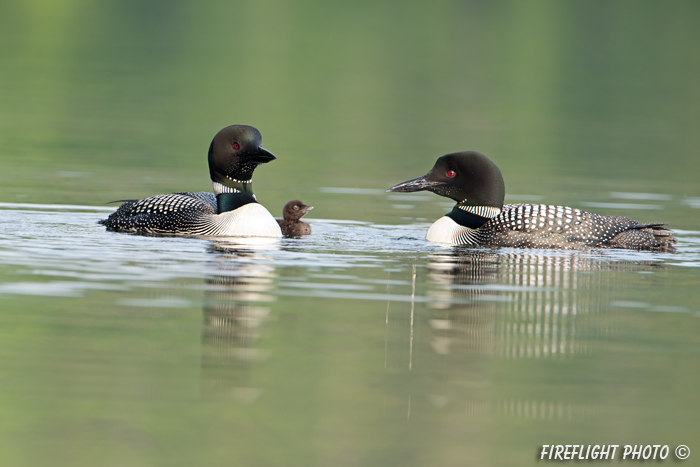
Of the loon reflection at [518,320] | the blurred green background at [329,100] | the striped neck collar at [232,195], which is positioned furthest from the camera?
the blurred green background at [329,100]

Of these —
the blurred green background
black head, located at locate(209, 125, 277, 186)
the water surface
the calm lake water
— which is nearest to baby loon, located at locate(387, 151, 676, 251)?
the calm lake water

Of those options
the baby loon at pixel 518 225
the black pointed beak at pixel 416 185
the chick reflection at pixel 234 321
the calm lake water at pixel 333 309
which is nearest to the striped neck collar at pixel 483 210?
the baby loon at pixel 518 225

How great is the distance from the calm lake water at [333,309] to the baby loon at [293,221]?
261 mm

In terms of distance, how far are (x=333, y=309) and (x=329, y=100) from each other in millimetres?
18134

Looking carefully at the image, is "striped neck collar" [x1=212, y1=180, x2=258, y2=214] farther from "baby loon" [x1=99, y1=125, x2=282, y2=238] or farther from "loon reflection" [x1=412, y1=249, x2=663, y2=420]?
"loon reflection" [x1=412, y1=249, x2=663, y2=420]

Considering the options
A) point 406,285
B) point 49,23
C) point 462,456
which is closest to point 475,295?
point 406,285

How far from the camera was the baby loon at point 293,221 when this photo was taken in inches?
393

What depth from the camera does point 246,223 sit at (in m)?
9.51

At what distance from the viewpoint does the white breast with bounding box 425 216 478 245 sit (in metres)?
9.48

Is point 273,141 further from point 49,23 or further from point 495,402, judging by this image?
point 49,23

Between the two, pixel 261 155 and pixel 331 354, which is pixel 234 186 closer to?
pixel 261 155

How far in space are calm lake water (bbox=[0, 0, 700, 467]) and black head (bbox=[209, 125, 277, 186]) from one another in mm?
803

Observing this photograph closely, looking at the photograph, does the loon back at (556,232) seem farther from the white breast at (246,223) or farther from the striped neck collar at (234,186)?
the striped neck collar at (234,186)

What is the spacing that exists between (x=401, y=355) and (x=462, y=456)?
133 cm
